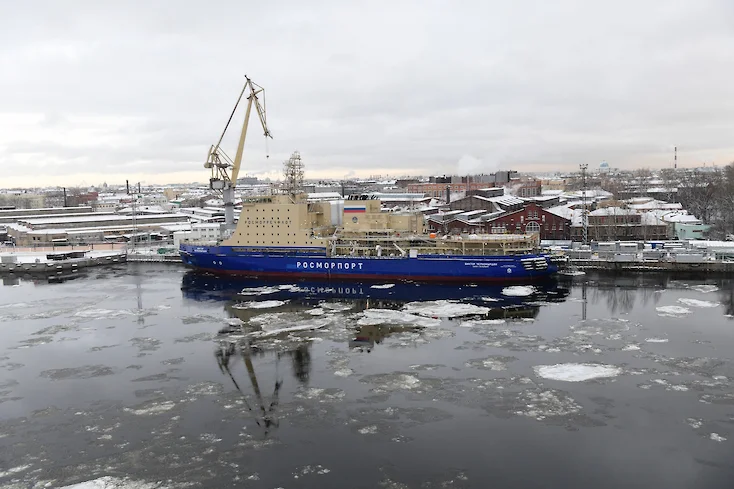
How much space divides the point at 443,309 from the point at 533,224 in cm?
2577

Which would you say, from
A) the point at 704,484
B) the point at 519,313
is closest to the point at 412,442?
the point at 704,484

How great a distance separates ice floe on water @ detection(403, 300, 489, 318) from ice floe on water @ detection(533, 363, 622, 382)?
7.42m

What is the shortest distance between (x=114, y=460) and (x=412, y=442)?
6844mm

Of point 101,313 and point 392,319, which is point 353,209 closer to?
point 392,319

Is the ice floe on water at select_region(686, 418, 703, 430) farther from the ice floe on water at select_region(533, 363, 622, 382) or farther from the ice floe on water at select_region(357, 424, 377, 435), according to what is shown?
the ice floe on water at select_region(357, 424, 377, 435)

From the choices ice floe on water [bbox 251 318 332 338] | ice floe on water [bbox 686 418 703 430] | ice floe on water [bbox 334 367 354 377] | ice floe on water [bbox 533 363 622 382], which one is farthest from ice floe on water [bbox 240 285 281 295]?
ice floe on water [bbox 686 418 703 430]

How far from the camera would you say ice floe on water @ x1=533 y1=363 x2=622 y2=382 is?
52.9 ft

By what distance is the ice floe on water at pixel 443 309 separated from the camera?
24.6 metres

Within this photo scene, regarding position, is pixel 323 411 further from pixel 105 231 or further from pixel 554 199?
A: pixel 554 199

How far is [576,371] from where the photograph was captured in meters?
16.6

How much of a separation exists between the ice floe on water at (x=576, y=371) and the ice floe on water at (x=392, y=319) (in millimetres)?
6588

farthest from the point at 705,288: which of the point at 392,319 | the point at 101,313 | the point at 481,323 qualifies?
the point at 101,313

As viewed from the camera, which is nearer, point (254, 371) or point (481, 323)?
point (254, 371)

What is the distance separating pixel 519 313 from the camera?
24594mm
